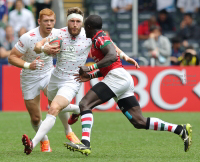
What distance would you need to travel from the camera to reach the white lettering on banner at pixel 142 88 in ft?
46.1

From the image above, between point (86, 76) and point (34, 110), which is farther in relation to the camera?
point (34, 110)

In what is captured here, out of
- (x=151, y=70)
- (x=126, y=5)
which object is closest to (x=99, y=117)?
(x=151, y=70)

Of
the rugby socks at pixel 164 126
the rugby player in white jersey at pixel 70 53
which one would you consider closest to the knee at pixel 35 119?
the rugby player in white jersey at pixel 70 53

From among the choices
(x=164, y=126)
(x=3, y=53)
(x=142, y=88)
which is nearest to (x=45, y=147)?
(x=164, y=126)

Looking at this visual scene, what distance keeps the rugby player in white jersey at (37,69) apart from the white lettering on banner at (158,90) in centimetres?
635

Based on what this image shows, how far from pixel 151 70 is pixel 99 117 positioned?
247 centimetres

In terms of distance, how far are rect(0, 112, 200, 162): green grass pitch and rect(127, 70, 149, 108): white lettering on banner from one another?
170 cm

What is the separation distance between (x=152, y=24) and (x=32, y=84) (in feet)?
35.1

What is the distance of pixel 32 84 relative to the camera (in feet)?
25.7

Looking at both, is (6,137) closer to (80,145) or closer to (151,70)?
(80,145)

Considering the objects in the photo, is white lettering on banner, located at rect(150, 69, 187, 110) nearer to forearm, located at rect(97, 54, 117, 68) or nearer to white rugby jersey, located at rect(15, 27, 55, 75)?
white rugby jersey, located at rect(15, 27, 55, 75)

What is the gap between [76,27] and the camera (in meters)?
7.21

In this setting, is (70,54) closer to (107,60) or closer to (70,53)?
(70,53)

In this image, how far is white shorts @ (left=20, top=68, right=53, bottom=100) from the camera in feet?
25.7
